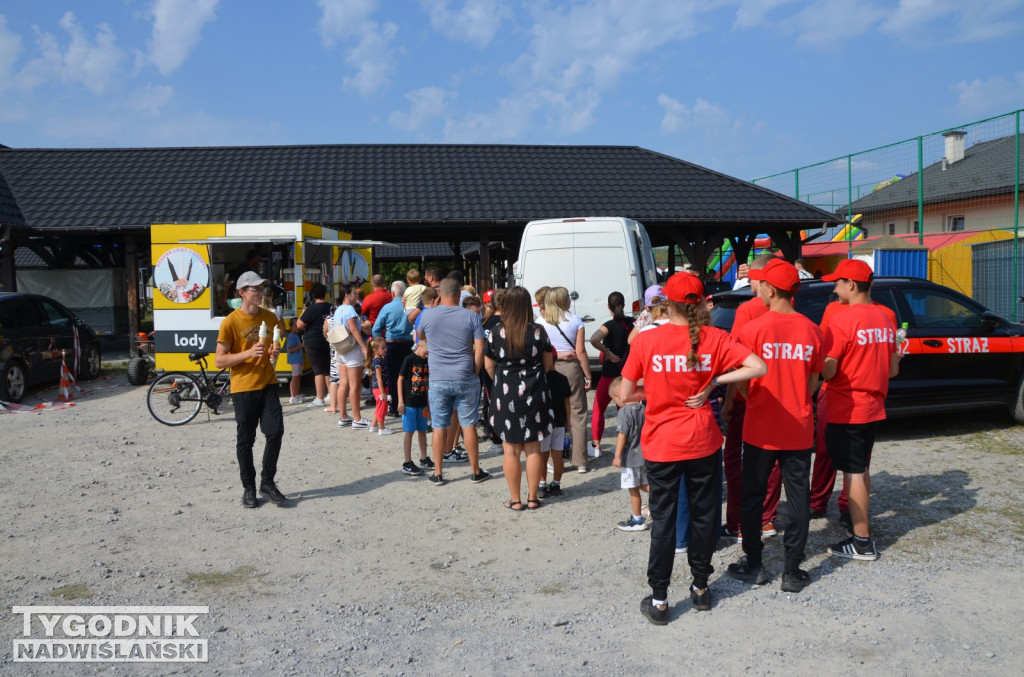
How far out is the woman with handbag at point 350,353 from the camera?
874 cm

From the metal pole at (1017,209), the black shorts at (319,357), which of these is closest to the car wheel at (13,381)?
the black shorts at (319,357)

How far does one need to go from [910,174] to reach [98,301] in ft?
69.6

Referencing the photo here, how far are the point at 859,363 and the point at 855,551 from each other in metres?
1.13

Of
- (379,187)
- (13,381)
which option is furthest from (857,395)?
(379,187)

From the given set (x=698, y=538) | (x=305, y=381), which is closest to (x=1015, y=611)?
(x=698, y=538)

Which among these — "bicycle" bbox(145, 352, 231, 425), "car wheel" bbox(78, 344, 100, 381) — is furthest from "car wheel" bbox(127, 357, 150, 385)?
"bicycle" bbox(145, 352, 231, 425)

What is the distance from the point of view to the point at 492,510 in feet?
19.1

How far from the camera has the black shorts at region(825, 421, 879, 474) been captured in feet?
15.2

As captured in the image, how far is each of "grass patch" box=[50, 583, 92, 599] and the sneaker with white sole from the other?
327 cm

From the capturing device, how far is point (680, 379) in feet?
12.5

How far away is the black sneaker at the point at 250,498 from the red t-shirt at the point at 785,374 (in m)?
3.84

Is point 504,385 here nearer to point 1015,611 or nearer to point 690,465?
point 690,465

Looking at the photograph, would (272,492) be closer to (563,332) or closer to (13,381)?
(563,332)

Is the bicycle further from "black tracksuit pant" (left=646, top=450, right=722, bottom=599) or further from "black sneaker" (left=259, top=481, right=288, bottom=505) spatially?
"black tracksuit pant" (left=646, top=450, right=722, bottom=599)
